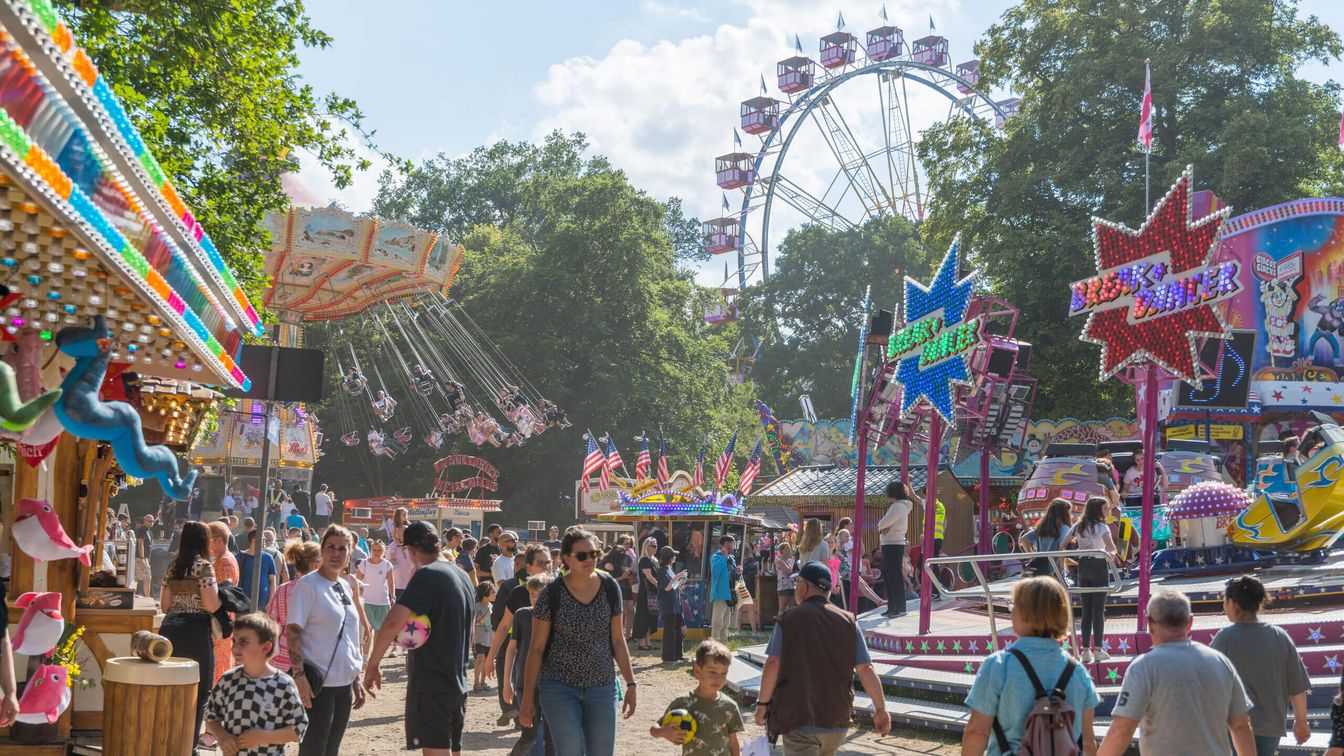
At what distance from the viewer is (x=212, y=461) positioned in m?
39.0

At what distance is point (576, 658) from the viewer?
6.61 m

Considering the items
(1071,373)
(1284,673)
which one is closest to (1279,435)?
(1071,373)

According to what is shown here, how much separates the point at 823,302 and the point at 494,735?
5285 cm

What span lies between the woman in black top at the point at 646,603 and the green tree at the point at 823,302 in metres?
41.7

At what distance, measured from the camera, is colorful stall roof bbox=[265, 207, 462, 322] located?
2209cm

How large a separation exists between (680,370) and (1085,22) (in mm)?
19948

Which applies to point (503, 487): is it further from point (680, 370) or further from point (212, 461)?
point (212, 461)

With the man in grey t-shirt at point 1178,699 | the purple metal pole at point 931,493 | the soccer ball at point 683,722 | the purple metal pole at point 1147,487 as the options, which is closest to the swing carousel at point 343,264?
the purple metal pole at point 931,493

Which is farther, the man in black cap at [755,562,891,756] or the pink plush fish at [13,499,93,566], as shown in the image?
the pink plush fish at [13,499,93,566]

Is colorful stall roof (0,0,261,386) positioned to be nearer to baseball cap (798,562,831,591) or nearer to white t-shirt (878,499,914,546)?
baseball cap (798,562,831,591)

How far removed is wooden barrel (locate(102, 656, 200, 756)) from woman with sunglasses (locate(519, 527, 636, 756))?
203 centimetres

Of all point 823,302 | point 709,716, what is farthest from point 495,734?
point 823,302

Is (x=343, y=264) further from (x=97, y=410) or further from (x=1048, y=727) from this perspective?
(x=1048, y=727)

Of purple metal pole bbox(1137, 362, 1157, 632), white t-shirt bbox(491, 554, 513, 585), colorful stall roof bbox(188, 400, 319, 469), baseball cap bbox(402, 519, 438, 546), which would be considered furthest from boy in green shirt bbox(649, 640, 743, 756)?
colorful stall roof bbox(188, 400, 319, 469)
